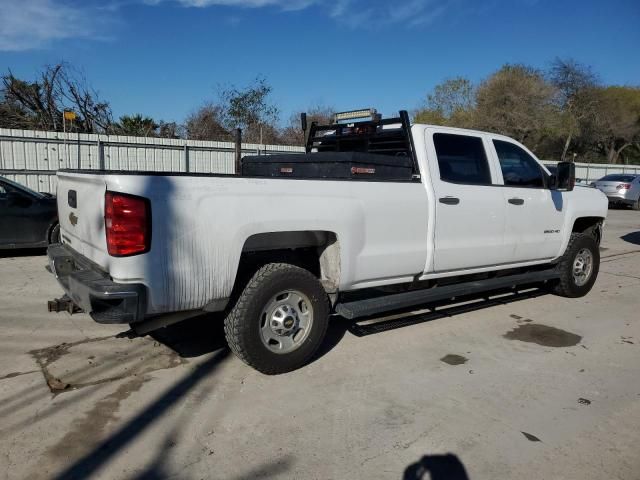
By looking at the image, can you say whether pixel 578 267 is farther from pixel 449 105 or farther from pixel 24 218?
pixel 449 105

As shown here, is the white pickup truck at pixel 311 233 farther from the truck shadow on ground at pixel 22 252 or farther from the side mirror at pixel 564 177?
the truck shadow on ground at pixel 22 252

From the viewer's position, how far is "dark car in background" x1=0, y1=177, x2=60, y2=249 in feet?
27.7

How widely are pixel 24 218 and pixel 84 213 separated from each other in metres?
5.61

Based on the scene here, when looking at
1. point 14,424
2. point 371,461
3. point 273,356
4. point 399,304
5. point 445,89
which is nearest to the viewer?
point 371,461

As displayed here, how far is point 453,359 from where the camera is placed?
4656mm

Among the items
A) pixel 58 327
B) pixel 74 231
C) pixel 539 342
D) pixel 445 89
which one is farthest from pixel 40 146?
pixel 445 89

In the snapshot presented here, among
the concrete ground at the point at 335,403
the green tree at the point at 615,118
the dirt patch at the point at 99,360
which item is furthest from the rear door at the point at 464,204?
the green tree at the point at 615,118

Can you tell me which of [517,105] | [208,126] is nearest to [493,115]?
[517,105]

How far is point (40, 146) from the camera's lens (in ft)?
45.9

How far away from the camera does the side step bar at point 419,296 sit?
174 inches

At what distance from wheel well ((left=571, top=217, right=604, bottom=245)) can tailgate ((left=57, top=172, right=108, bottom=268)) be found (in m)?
5.84

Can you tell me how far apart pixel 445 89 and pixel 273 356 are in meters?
42.4

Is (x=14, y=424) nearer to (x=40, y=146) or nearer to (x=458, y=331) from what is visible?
(x=458, y=331)

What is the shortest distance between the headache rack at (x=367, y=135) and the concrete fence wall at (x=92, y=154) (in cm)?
1014
